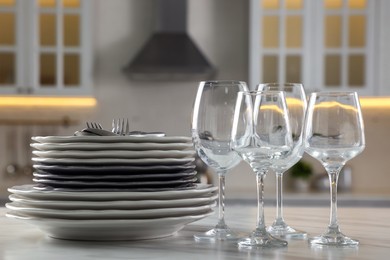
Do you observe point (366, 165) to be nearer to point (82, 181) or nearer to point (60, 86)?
point (60, 86)

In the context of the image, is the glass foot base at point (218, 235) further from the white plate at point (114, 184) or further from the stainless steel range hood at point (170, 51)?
the stainless steel range hood at point (170, 51)

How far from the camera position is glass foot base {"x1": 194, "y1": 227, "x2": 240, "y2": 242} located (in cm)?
121

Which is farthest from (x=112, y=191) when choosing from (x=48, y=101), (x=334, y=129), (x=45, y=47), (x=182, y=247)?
(x=48, y=101)

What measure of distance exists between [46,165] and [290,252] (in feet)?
1.34

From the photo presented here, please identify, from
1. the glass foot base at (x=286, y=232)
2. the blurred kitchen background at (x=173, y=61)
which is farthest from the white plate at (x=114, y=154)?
the blurred kitchen background at (x=173, y=61)

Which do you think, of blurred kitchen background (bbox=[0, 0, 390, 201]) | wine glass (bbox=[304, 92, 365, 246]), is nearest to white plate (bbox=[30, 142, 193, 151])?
wine glass (bbox=[304, 92, 365, 246])

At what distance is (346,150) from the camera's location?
1156mm

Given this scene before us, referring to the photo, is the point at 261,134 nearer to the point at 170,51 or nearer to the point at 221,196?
the point at 221,196

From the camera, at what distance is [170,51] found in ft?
14.9

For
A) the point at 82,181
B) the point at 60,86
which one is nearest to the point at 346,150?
the point at 82,181

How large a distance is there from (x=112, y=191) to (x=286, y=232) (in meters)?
0.30

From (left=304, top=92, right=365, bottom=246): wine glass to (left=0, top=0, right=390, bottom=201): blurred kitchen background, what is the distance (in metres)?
3.09

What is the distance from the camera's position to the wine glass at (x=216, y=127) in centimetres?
122

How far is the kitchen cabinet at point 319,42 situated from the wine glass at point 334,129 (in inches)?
128
